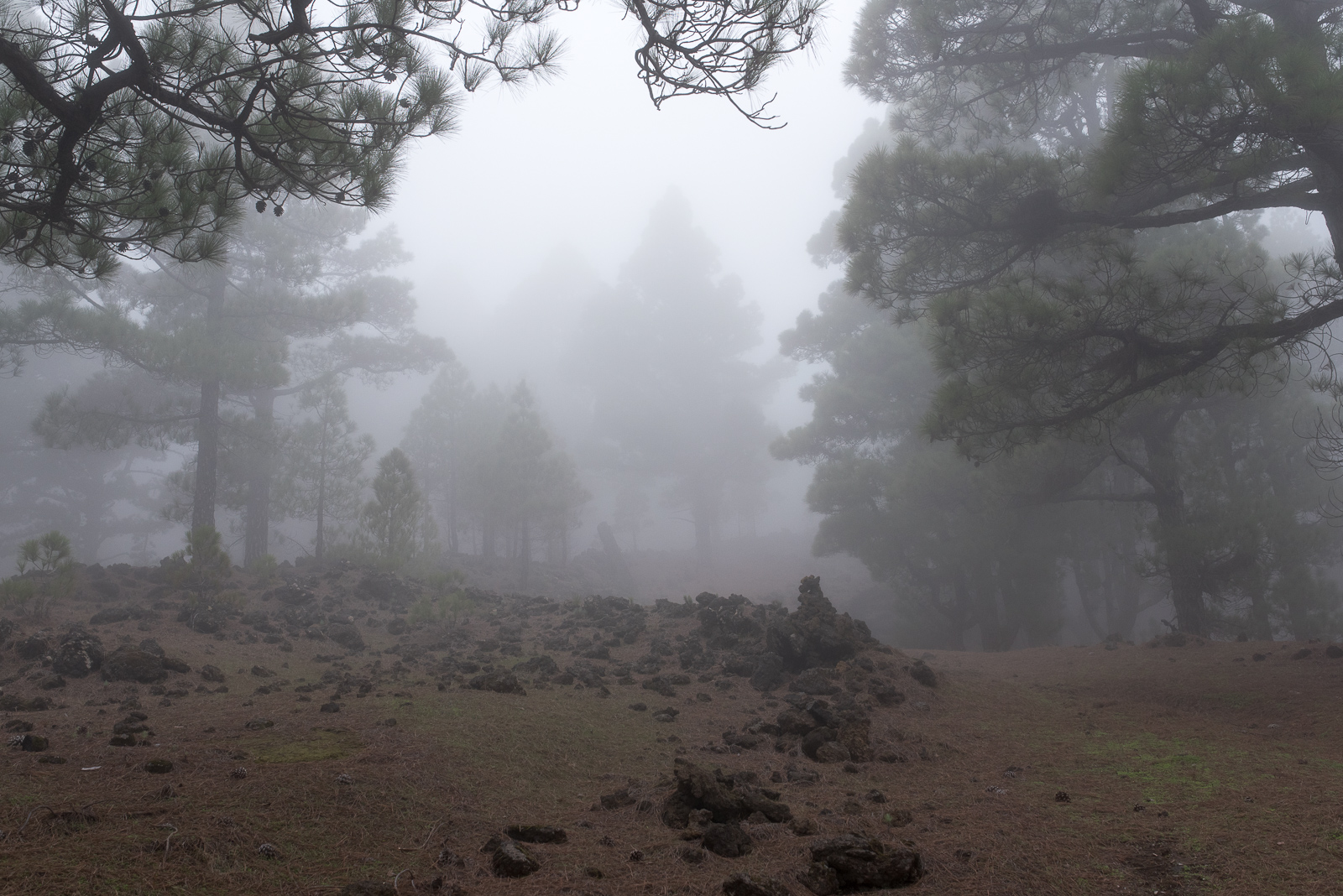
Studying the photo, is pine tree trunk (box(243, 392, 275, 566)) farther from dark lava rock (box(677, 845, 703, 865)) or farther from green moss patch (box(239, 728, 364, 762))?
dark lava rock (box(677, 845, 703, 865))

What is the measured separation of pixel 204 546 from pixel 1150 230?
48.4 ft

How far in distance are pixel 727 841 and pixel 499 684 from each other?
3.19 m

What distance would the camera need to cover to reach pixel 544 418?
1312 inches

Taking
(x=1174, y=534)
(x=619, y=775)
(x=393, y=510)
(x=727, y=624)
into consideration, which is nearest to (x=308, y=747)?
(x=619, y=775)

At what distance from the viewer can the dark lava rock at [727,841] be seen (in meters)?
2.74

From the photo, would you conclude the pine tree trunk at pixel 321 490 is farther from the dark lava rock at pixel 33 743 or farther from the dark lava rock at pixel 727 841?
the dark lava rock at pixel 727 841

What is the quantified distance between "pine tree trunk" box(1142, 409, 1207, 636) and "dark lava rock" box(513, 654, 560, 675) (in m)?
8.04

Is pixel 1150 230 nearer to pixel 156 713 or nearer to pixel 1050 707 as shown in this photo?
pixel 1050 707

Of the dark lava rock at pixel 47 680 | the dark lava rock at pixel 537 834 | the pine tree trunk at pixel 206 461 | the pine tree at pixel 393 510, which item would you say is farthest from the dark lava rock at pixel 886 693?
the pine tree trunk at pixel 206 461

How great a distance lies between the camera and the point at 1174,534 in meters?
9.37

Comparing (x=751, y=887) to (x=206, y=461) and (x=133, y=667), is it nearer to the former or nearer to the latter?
(x=133, y=667)

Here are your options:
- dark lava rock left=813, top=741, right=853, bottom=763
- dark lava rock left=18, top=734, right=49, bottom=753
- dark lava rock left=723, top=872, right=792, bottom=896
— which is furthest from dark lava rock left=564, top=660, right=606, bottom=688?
A: dark lava rock left=723, top=872, right=792, bottom=896

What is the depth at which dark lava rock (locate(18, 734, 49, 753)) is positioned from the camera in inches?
142

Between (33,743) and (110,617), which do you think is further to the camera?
(110,617)
